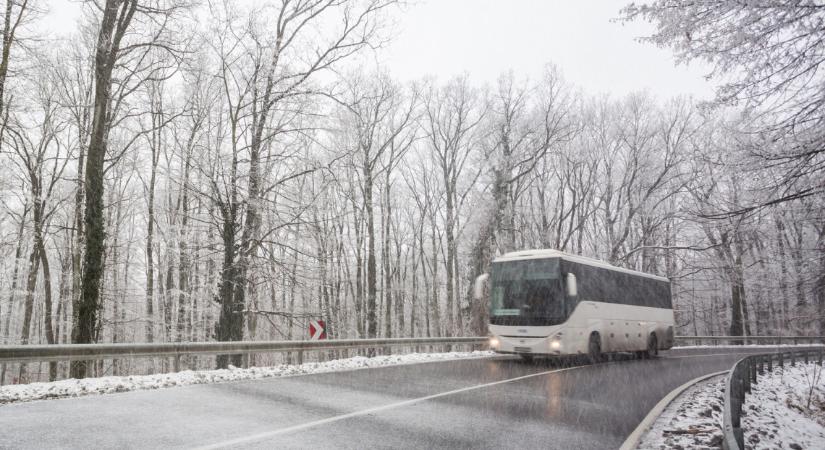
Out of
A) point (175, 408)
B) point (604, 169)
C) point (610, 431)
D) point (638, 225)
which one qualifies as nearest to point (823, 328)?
point (638, 225)

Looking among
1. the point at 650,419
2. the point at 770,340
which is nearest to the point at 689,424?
the point at 650,419

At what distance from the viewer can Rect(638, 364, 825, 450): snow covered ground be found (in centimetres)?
666

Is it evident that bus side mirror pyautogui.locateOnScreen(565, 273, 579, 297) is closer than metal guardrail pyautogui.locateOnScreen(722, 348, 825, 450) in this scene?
No

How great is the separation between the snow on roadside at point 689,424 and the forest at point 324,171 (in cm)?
329

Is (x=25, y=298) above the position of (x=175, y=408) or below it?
A: above

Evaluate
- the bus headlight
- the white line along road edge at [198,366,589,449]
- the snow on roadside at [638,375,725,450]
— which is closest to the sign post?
the white line along road edge at [198,366,589,449]

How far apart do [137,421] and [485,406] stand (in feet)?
15.9

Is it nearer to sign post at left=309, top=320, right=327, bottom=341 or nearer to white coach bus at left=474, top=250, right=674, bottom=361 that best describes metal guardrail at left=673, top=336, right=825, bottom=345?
white coach bus at left=474, top=250, right=674, bottom=361

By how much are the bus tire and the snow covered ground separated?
337 cm

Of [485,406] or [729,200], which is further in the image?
[729,200]

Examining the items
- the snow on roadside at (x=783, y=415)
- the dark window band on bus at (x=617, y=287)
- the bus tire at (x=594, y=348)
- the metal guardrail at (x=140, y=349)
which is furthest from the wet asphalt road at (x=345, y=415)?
the dark window band on bus at (x=617, y=287)

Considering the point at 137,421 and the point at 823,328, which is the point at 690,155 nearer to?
the point at 137,421

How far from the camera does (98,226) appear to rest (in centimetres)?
1247

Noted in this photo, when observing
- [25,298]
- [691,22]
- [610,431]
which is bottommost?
[610,431]
